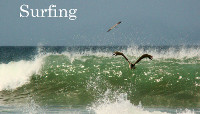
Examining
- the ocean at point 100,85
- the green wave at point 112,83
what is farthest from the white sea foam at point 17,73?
the green wave at point 112,83

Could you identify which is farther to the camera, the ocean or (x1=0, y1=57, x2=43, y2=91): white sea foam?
(x1=0, y1=57, x2=43, y2=91): white sea foam

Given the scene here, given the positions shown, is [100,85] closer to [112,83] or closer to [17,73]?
[112,83]

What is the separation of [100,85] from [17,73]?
227 inches

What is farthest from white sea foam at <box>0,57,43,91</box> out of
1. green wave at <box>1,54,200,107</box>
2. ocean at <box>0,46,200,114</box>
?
green wave at <box>1,54,200,107</box>

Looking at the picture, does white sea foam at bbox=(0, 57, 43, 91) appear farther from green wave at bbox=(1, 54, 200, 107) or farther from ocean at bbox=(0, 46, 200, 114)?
green wave at bbox=(1, 54, 200, 107)

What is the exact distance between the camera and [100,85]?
17891mm

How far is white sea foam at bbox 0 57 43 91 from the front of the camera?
1871cm

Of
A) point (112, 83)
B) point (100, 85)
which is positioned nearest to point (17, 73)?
point (100, 85)

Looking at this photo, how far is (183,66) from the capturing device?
20125 millimetres

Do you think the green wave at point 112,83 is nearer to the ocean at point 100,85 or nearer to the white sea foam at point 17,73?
the ocean at point 100,85

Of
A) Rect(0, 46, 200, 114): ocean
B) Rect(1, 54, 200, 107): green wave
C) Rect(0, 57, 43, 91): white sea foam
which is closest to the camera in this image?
Rect(0, 46, 200, 114): ocean

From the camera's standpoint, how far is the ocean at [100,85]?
12531mm

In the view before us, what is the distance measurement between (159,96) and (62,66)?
25.8ft

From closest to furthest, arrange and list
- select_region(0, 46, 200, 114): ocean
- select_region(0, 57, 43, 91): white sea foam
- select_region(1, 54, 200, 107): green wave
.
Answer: select_region(0, 46, 200, 114): ocean, select_region(1, 54, 200, 107): green wave, select_region(0, 57, 43, 91): white sea foam
